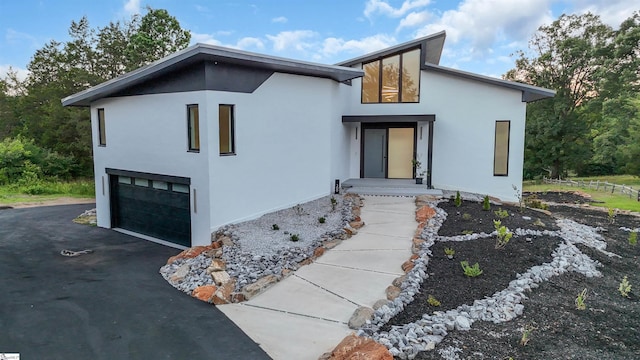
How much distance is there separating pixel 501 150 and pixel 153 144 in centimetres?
1159

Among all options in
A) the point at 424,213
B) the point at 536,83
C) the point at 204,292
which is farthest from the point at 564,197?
the point at 204,292

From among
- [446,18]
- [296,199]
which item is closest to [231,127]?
[296,199]

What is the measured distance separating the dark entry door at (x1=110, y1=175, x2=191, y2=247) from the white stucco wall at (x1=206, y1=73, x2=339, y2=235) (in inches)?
48.0

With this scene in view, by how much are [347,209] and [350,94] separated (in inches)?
232

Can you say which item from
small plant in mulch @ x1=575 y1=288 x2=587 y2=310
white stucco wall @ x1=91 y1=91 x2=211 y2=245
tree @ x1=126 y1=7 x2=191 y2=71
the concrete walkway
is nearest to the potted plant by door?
the concrete walkway

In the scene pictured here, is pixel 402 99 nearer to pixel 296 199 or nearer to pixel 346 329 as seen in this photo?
pixel 296 199

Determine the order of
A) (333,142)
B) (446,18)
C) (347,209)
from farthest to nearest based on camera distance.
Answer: (446,18) < (333,142) < (347,209)

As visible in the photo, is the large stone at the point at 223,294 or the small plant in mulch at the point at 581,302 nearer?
the small plant in mulch at the point at 581,302

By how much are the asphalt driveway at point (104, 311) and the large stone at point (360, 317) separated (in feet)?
4.10

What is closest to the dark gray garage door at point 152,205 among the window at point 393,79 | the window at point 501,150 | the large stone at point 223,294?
the large stone at point 223,294

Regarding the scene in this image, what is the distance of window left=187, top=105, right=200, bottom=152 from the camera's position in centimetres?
892

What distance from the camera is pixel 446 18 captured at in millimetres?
19734

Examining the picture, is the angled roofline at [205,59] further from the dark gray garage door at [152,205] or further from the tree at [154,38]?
the tree at [154,38]

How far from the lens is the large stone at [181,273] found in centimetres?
717
